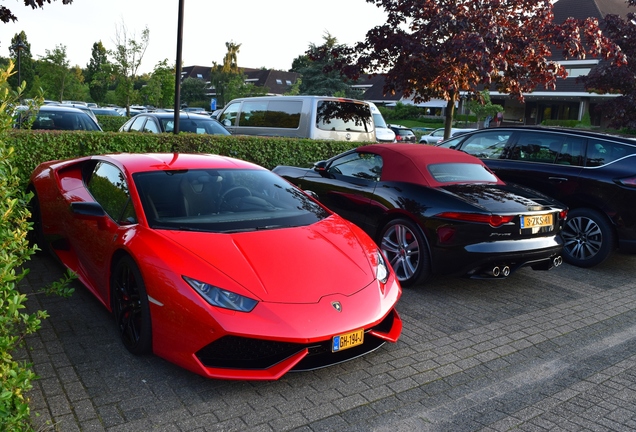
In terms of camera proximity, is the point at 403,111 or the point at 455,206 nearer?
the point at 455,206

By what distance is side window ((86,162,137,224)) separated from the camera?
15.0 feet

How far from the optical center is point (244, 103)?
13.9m

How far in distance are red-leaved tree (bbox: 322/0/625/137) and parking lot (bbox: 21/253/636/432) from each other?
664cm

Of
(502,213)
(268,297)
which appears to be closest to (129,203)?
(268,297)

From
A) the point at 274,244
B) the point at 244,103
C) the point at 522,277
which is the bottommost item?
the point at 522,277

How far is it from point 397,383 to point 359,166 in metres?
3.66

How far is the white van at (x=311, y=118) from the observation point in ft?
39.9

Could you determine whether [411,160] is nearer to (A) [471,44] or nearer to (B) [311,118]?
(A) [471,44]

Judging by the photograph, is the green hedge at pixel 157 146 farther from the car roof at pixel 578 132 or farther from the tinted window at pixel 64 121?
the car roof at pixel 578 132

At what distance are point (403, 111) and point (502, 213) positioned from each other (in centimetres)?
5289

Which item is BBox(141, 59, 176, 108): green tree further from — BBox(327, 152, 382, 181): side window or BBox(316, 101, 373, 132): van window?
BBox(327, 152, 382, 181): side window

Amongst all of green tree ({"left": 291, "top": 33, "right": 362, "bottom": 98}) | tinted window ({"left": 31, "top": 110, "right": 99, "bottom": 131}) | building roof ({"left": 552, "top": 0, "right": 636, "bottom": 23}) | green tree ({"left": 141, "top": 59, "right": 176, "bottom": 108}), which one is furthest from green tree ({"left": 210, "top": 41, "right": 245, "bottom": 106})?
tinted window ({"left": 31, "top": 110, "right": 99, "bottom": 131})

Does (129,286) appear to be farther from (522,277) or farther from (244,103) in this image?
(244,103)

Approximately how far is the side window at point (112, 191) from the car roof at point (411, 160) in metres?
3.02
